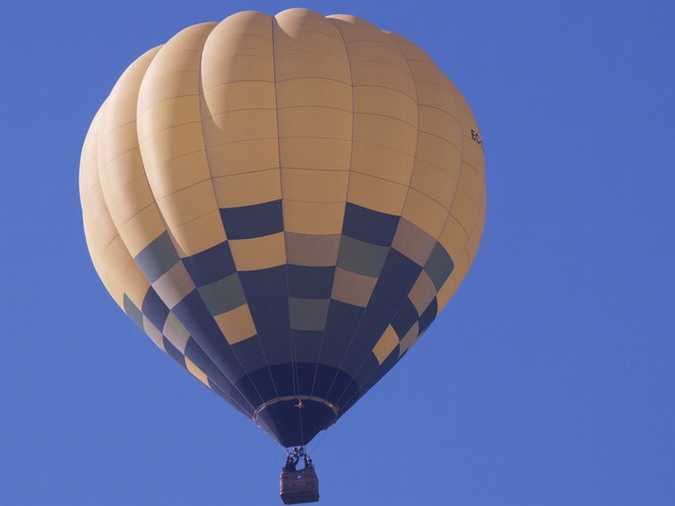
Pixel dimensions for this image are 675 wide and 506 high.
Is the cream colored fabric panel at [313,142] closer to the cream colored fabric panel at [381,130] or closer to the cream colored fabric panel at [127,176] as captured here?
the cream colored fabric panel at [381,130]

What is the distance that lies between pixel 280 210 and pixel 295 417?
8.09ft

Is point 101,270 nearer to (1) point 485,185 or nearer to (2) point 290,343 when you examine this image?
(2) point 290,343

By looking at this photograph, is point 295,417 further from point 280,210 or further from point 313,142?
point 313,142

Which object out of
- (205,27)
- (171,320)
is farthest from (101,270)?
(205,27)

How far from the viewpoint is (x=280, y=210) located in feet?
83.0

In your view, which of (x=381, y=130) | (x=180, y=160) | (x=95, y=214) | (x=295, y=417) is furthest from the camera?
(x=95, y=214)

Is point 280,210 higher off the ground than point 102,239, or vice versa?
point 102,239

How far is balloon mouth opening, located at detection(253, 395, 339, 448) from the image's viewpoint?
25.2 metres

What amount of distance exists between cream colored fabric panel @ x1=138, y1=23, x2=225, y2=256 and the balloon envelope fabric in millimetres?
17

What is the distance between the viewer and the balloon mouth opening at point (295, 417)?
82.8ft

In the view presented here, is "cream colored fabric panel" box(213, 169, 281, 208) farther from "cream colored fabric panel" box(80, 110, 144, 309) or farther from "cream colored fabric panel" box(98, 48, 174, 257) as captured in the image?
"cream colored fabric panel" box(80, 110, 144, 309)

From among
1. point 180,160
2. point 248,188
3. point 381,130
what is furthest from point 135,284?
point 381,130

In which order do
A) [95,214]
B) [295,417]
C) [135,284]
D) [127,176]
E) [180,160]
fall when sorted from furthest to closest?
[95,214] → [135,284] → [127,176] → [180,160] → [295,417]

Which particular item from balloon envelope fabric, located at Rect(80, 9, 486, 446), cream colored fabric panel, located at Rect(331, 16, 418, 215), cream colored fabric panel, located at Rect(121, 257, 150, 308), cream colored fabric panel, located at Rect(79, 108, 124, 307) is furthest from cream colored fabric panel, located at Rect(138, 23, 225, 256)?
cream colored fabric panel, located at Rect(331, 16, 418, 215)
